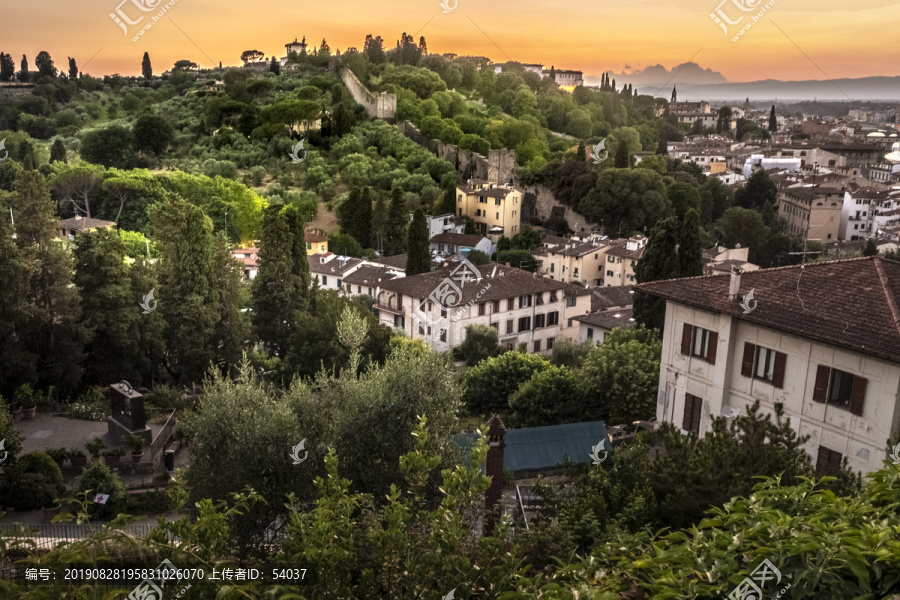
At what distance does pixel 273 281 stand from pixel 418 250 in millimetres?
14037

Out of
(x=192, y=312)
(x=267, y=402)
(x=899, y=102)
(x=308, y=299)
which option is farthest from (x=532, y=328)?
(x=899, y=102)

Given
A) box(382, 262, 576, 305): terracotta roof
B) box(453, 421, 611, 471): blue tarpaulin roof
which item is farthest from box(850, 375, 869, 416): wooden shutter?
box(382, 262, 576, 305): terracotta roof

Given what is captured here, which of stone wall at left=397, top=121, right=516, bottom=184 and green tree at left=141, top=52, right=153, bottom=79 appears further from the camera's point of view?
green tree at left=141, top=52, right=153, bottom=79

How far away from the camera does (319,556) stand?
4.89 metres

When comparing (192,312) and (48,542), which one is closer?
(48,542)

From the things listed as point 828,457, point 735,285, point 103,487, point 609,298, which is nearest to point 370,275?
point 609,298

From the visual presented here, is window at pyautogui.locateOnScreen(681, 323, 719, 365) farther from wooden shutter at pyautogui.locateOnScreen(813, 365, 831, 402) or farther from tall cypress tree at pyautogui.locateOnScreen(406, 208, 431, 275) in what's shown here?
tall cypress tree at pyautogui.locateOnScreen(406, 208, 431, 275)

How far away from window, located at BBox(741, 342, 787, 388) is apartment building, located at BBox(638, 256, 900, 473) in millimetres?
17

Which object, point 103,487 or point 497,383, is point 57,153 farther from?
point 103,487

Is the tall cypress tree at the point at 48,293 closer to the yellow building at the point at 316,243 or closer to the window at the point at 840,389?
the window at the point at 840,389

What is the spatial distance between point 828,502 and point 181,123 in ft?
238

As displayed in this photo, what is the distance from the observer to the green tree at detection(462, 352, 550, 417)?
2281 centimetres

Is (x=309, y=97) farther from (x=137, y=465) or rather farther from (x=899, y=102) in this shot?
(x=899, y=102)

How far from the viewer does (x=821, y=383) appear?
12.3 m
